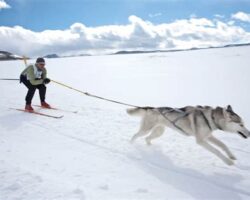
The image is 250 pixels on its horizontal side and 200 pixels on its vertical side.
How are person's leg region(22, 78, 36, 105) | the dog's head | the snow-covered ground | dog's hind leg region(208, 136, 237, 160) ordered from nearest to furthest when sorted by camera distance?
the snow-covered ground
the dog's head
dog's hind leg region(208, 136, 237, 160)
person's leg region(22, 78, 36, 105)

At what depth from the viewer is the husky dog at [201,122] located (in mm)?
4332

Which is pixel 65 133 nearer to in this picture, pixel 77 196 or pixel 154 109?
pixel 154 109

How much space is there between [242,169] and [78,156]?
7.43 ft

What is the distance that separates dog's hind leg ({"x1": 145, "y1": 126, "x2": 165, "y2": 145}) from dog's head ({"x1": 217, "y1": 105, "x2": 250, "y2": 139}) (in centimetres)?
115

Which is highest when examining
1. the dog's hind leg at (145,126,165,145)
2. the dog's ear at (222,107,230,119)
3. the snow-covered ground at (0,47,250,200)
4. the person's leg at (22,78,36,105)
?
the dog's ear at (222,107,230,119)

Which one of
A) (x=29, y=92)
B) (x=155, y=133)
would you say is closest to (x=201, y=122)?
(x=155, y=133)

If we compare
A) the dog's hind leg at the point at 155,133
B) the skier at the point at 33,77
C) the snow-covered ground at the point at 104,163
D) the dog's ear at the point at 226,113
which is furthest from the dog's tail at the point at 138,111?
the skier at the point at 33,77

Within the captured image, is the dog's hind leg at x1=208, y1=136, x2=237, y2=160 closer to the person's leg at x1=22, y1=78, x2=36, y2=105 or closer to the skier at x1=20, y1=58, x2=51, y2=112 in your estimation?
the skier at x1=20, y1=58, x2=51, y2=112

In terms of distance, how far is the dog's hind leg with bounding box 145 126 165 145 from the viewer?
207 inches

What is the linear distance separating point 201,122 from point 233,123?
43 cm

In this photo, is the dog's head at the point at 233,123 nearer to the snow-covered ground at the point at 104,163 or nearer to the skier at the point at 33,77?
the snow-covered ground at the point at 104,163

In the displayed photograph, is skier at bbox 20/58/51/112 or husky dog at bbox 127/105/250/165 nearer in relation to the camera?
husky dog at bbox 127/105/250/165

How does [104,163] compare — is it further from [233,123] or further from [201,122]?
[233,123]

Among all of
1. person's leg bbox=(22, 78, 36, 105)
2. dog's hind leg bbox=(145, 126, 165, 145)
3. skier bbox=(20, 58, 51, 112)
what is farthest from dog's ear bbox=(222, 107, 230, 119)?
person's leg bbox=(22, 78, 36, 105)
